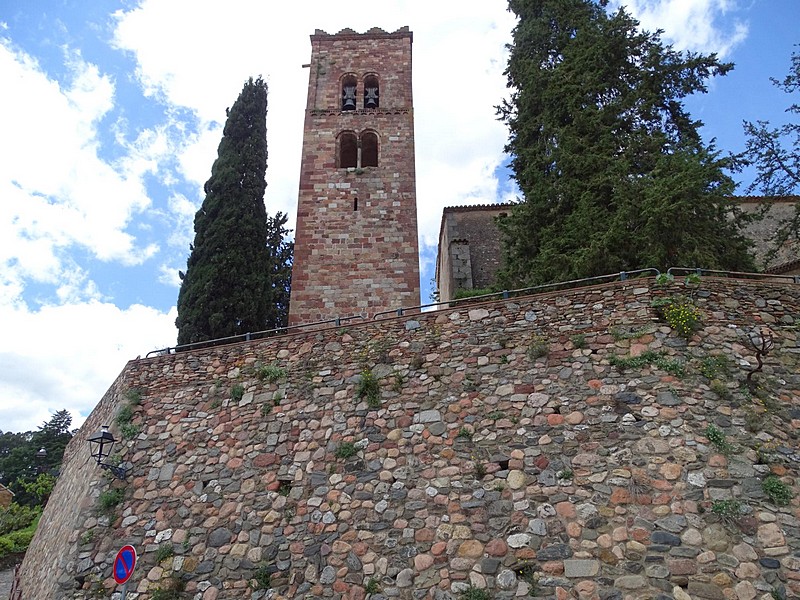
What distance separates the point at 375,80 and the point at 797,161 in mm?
12924

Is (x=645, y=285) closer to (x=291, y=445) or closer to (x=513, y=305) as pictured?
(x=513, y=305)

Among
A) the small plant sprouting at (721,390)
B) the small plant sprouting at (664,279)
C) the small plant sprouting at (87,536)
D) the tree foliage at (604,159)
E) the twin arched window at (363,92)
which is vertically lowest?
the small plant sprouting at (87,536)

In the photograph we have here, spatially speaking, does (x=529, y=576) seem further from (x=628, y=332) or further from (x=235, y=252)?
(x=235, y=252)

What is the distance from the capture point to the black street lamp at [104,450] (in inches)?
403

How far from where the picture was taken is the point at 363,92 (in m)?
19.2

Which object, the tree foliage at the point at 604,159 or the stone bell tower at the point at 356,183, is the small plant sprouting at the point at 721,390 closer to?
the tree foliage at the point at 604,159

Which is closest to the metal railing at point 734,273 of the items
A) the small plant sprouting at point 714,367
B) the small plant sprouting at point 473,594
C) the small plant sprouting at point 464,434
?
the small plant sprouting at point 714,367

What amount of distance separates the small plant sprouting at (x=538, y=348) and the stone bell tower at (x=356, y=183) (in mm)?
6404

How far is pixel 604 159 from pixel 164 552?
1182 centimetres

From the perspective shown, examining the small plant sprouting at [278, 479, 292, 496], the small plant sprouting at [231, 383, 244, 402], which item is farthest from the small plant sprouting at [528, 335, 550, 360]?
the small plant sprouting at [231, 383, 244, 402]

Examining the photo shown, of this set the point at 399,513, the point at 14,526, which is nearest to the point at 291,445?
the point at 399,513

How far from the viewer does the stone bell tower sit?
15.8m

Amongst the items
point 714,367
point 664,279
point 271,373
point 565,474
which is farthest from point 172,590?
point 664,279

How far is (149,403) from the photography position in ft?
38.1
